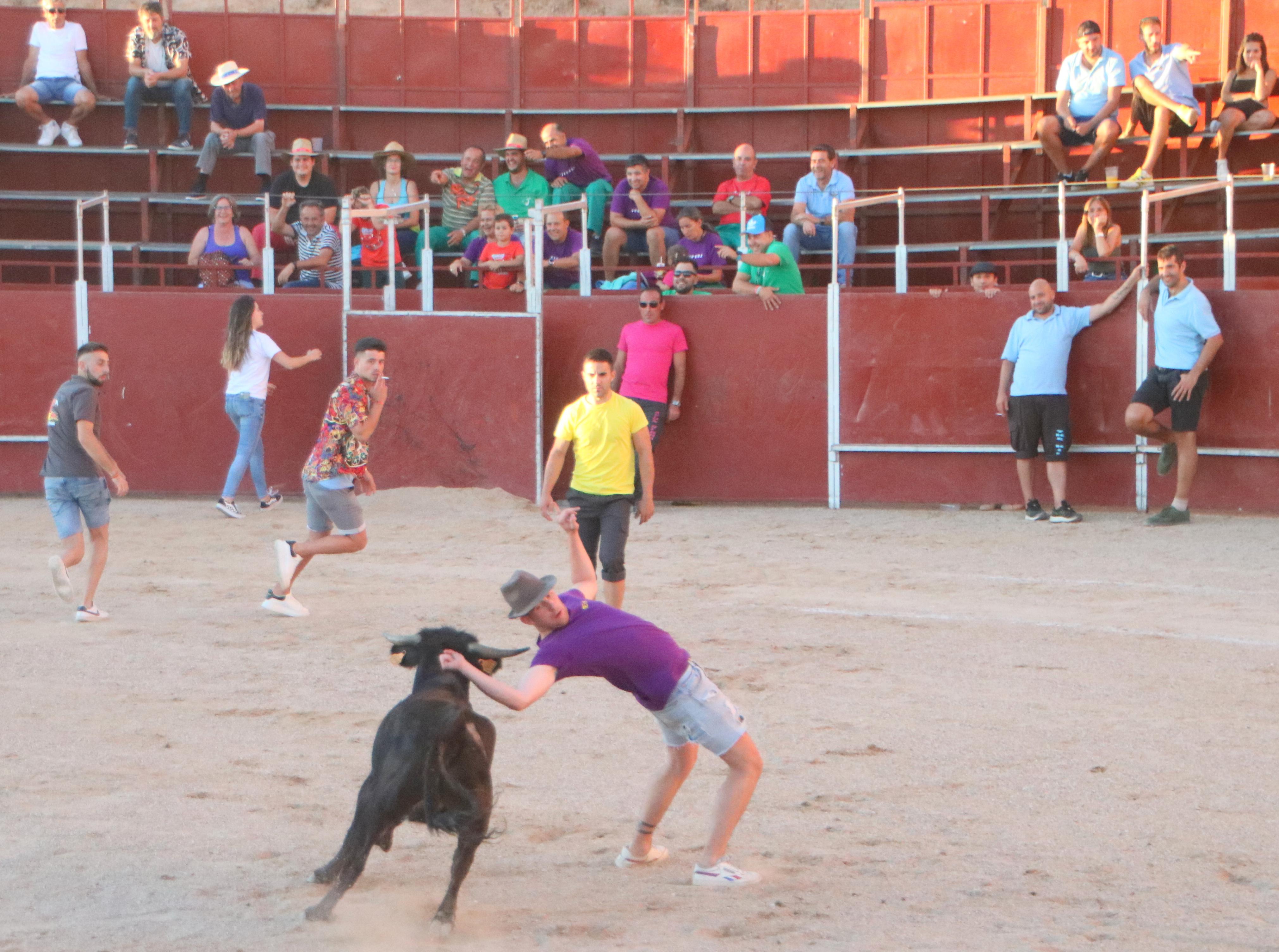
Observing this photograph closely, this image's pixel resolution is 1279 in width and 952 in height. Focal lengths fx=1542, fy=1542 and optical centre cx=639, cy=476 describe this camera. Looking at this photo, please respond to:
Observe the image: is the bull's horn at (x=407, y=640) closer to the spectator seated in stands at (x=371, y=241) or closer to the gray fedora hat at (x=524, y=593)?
the gray fedora hat at (x=524, y=593)

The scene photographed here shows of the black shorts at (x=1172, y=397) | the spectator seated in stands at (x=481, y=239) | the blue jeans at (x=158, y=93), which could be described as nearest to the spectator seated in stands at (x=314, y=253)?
the spectator seated in stands at (x=481, y=239)

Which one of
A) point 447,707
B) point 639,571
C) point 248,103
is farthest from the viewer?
point 248,103

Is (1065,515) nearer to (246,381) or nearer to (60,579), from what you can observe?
(246,381)

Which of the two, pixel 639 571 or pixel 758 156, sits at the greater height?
pixel 758 156

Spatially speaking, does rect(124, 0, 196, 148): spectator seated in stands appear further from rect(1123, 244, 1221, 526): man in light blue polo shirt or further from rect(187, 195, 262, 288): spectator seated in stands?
rect(1123, 244, 1221, 526): man in light blue polo shirt

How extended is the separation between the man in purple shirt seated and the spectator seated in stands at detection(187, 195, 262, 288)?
36.4 ft

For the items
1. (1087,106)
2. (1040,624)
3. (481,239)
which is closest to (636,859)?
(1040,624)

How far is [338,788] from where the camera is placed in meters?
5.45

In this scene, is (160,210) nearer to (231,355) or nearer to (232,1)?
(232,1)

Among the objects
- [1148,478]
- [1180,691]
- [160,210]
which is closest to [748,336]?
[1148,478]

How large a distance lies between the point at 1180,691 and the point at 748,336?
7057 mm

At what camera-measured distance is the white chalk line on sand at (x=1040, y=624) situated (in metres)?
7.77

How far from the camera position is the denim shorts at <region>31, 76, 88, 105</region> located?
17609 millimetres

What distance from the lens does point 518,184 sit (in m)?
15.7
